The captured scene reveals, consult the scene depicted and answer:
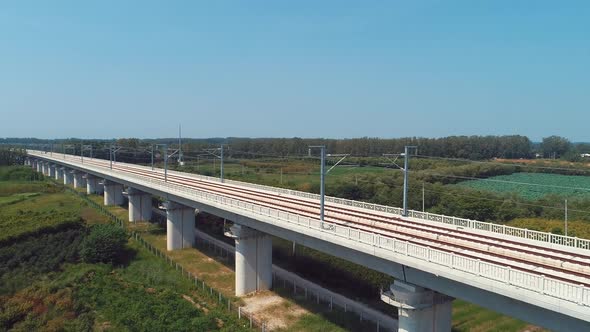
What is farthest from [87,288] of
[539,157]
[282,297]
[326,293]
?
[539,157]

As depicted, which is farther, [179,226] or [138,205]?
[138,205]

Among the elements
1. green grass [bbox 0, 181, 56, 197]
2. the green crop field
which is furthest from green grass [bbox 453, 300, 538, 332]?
green grass [bbox 0, 181, 56, 197]

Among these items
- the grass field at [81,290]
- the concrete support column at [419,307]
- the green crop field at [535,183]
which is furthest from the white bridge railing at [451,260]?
the green crop field at [535,183]

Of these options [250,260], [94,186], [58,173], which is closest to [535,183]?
[250,260]

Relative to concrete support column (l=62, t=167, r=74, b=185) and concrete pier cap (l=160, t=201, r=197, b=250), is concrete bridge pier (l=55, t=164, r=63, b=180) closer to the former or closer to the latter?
concrete support column (l=62, t=167, r=74, b=185)

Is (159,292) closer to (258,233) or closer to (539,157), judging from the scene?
(258,233)

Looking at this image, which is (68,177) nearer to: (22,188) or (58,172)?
(58,172)

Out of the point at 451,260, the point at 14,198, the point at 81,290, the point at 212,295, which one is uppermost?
the point at 451,260
